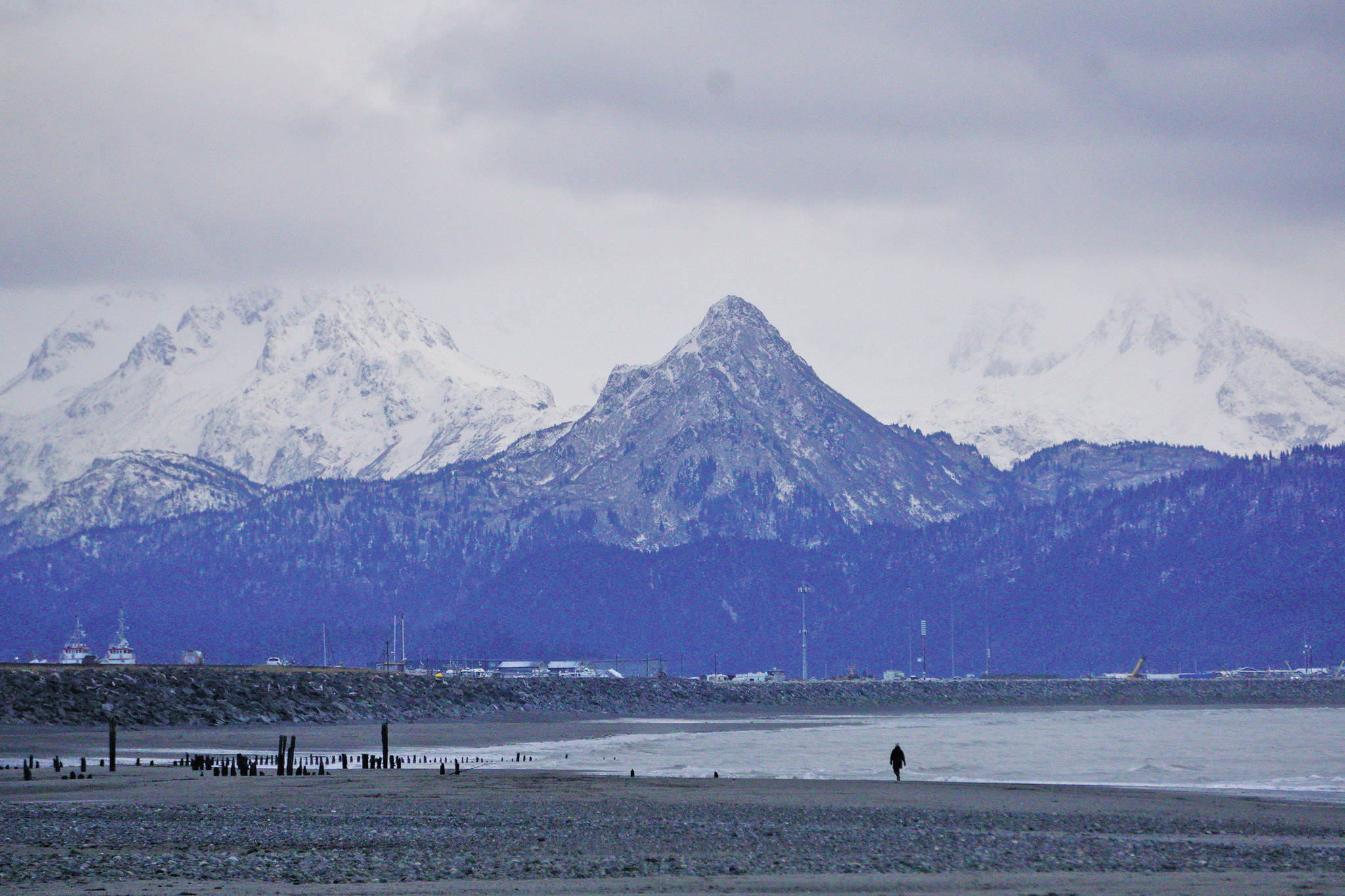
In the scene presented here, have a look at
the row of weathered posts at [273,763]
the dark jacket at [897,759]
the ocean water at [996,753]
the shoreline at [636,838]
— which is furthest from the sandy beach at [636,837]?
the ocean water at [996,753]

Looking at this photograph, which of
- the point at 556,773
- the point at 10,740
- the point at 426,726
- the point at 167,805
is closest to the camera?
the point at 167,805

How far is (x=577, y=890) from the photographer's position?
42562mm

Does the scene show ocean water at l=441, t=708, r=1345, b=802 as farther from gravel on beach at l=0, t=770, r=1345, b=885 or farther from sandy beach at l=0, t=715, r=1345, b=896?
gravel on beach at l=0, t=770, r=1345, b=885

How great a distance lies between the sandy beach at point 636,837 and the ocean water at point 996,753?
28.3ft

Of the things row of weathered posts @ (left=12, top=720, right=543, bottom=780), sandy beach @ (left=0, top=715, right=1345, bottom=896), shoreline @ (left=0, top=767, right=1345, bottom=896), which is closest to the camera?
sandy beach @ (left=0, top=715, right=1345, bottom=896)

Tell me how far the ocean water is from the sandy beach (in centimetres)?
862

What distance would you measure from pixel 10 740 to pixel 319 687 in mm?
58689

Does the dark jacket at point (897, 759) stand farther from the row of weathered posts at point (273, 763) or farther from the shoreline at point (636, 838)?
the row of weathered posts at point (273, 763)

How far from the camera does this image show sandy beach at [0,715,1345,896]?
43875 mm

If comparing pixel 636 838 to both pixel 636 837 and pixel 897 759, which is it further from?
pixel 897 759

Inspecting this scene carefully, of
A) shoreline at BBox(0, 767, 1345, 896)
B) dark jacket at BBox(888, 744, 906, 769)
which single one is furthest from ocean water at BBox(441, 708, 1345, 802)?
shoreline at BBox(0, 767, 1345, 896)

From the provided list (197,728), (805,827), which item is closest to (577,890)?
(805,827)

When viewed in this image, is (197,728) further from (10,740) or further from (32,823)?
(32,823)

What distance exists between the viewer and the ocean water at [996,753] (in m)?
90.2
